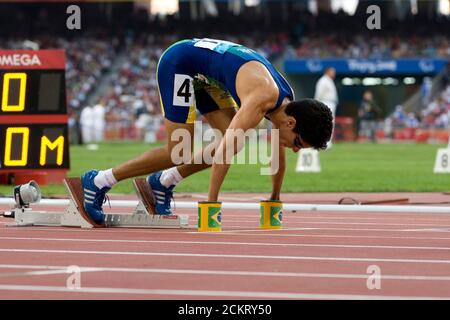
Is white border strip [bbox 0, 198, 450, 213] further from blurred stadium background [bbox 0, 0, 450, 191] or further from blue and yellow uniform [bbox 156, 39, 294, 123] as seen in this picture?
blurred stadium background [bbox 0, 0, 450, 191]

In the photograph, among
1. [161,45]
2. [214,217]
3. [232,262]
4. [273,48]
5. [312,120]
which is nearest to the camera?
[232,262]

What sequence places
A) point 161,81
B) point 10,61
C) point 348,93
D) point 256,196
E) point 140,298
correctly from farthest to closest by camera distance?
1. point 348,93
2. point 10,61
3. point 256,196
4. point 161,81
5. point 140,298

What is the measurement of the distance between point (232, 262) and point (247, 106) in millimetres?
2134

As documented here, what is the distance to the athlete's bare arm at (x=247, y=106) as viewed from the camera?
30.7ft

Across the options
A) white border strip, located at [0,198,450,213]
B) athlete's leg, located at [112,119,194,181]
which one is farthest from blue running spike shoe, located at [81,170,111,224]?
white border strip, located at [0,198,450,213]

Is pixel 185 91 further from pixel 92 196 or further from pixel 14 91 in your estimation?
pixel 14 91

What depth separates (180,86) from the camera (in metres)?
10.2

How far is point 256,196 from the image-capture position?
16.0m

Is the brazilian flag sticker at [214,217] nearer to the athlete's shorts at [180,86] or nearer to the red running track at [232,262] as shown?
the red running track at [232,262]

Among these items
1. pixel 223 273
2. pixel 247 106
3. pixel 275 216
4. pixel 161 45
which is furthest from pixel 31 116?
pixel 161 45
